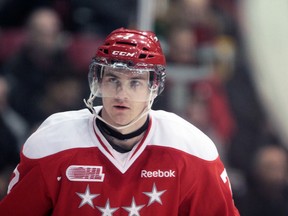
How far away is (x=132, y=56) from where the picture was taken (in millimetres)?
3188

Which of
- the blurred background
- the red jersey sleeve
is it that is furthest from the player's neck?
the blurred background

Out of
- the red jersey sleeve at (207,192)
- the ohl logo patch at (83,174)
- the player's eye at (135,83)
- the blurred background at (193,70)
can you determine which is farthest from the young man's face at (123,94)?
the blurred background at (193,70)

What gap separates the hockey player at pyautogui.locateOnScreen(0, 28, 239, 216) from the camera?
3201mm

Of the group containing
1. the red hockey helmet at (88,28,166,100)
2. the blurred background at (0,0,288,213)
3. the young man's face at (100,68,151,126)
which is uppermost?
the red hockey helmet at (88,28,166,100)

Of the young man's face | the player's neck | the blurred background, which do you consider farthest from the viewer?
the blurred background

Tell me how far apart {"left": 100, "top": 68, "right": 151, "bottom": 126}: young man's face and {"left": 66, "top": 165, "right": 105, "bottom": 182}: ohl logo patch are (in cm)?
19

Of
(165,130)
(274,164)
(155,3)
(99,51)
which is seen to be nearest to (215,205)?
(165,130)

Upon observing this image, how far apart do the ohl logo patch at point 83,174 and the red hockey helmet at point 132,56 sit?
0.29 metres

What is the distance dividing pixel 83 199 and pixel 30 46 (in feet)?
6.87

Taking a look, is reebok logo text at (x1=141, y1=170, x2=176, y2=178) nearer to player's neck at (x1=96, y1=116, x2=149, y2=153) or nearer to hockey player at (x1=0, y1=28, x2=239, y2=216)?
hockey player at (x1=0, y1=28, x2=239, y2=216)

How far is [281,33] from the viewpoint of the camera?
5.62m

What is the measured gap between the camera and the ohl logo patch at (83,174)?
126 inches

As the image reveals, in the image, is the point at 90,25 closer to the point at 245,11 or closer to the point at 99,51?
the point at 245,11

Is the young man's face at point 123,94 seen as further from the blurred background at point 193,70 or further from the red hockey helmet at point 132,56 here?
the blurred background at point 193,70
